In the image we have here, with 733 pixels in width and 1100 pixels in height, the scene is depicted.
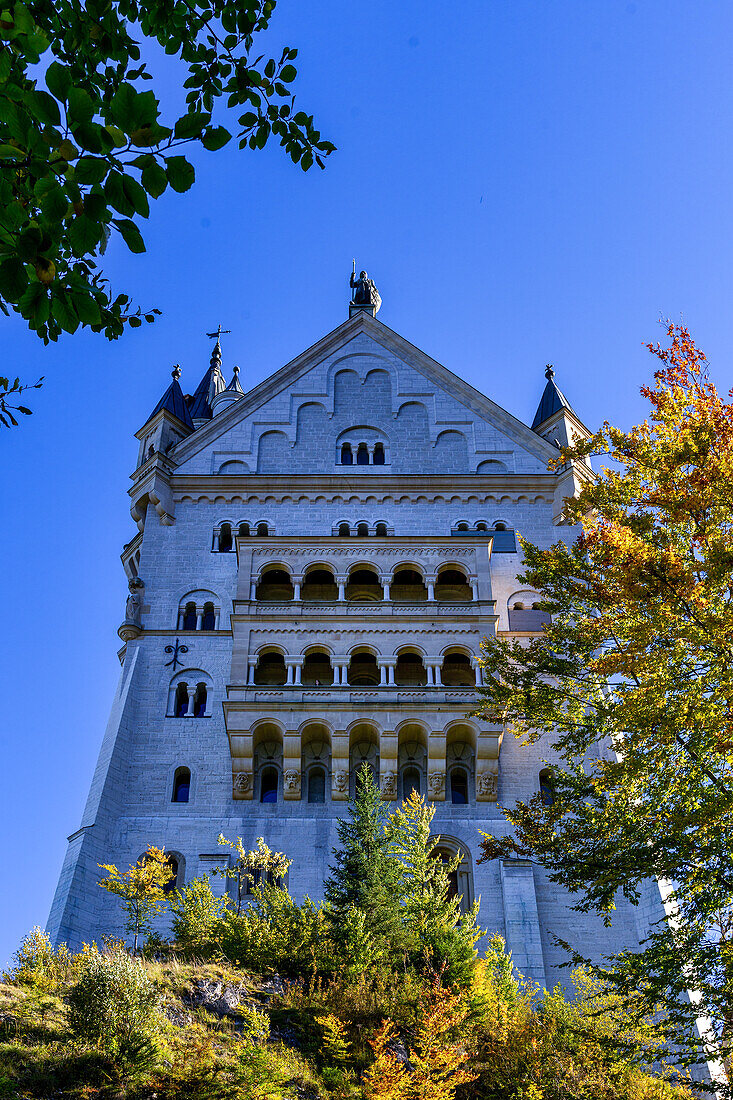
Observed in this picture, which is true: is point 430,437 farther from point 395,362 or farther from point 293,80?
point 293,80

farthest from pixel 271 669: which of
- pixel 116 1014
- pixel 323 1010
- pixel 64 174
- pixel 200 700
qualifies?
pixel 64 174

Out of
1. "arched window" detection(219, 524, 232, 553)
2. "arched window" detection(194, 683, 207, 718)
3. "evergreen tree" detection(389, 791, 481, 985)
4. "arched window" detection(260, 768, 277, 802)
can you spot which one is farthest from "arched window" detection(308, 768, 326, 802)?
"arched window" detection(219, 524, 232, 553)

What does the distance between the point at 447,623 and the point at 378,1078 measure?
61.3ft

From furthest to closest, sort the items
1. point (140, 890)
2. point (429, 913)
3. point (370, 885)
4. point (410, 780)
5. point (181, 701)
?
point (181, 701)
point (410, 780)
point (140, 890)
point (370, 885)
point (429, 913)

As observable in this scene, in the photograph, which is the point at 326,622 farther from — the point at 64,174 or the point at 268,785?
the point at 64,174

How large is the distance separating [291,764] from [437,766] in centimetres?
443

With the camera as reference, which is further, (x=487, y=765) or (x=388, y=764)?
(x=388, y=764)

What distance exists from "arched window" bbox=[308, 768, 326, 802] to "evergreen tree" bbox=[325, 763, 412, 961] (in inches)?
211

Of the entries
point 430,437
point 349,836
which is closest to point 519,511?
point 430,437

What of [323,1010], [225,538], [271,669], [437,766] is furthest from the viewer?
[225,538]

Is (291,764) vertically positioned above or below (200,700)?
below

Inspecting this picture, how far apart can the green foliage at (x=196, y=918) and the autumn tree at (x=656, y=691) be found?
10263 mm

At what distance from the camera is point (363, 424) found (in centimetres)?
4262

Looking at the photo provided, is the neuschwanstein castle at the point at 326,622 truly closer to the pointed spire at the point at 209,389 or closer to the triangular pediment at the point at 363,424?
the triangular pediment at the point at 363,424
